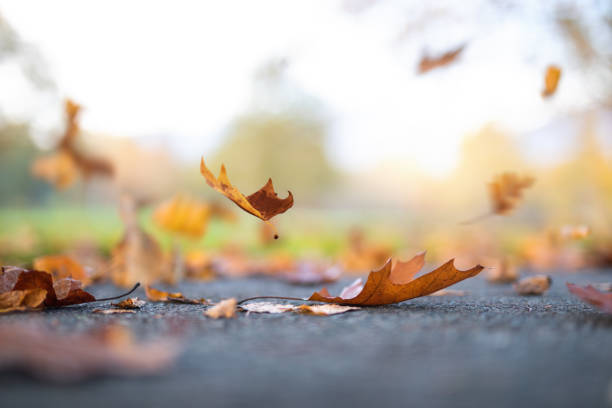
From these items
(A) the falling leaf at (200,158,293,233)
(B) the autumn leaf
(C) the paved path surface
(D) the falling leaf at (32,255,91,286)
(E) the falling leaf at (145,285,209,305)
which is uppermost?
(D) the falling leaf at (32,255,91,286)

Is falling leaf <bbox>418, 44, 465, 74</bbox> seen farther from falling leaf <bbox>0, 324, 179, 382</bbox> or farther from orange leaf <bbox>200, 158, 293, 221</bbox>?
falling leaf <bbox>0, 324, 179, 382</bbox>

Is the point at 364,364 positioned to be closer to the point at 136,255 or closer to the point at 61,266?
the point at 61,266

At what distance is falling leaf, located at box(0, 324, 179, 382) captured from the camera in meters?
0.44

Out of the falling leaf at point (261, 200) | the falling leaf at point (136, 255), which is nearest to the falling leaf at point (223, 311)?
the falling leaf at point (261, 200)

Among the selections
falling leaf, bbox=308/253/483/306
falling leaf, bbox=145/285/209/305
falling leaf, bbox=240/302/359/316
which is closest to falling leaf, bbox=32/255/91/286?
falling leaf, bbox=145/285/209/305

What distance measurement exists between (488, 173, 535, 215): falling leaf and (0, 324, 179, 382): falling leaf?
1.03 m

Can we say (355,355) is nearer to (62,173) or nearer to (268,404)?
(268,404)

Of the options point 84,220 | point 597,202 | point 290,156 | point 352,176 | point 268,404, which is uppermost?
point 352,176

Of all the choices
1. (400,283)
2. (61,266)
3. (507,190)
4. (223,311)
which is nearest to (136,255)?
(61,266)

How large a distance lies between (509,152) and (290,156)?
3.43 m

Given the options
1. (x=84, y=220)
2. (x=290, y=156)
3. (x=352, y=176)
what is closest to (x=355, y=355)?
(x=84, y=220)

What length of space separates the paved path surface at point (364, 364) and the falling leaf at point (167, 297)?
203 mm

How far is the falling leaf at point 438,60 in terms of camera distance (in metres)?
1.58

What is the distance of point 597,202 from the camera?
457cm
